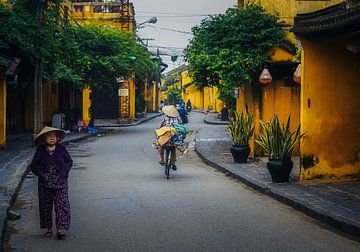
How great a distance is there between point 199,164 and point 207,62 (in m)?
3.08

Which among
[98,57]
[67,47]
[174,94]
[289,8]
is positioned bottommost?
[174,94]

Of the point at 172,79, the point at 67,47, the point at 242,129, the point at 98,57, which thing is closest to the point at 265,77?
the point at 242,129

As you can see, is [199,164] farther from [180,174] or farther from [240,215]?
[240,215]

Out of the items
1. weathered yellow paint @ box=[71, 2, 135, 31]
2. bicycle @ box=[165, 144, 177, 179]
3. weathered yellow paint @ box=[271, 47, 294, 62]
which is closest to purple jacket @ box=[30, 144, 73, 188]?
bicycle @ box=[165, 144, 177, 179]

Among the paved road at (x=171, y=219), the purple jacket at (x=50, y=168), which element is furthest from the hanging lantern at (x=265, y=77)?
the purple jacket at (x=50, y=168)

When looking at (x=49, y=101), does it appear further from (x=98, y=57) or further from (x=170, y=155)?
(x=170, y=155)

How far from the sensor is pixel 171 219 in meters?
8.67

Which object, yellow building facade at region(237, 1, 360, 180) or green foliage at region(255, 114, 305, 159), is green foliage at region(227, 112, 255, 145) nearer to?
green foliage at region(255, 114, 305, 159)

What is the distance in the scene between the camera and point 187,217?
8820mm

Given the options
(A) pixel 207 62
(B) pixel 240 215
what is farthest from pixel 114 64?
(B) pixel 240 215

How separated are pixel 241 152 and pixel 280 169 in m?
4.11

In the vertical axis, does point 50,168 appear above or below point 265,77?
below

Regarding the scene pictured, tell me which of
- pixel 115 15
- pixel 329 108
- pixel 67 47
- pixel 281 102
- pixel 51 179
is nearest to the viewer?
pixel 51 179

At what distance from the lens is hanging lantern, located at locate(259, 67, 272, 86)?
16.7 metres
